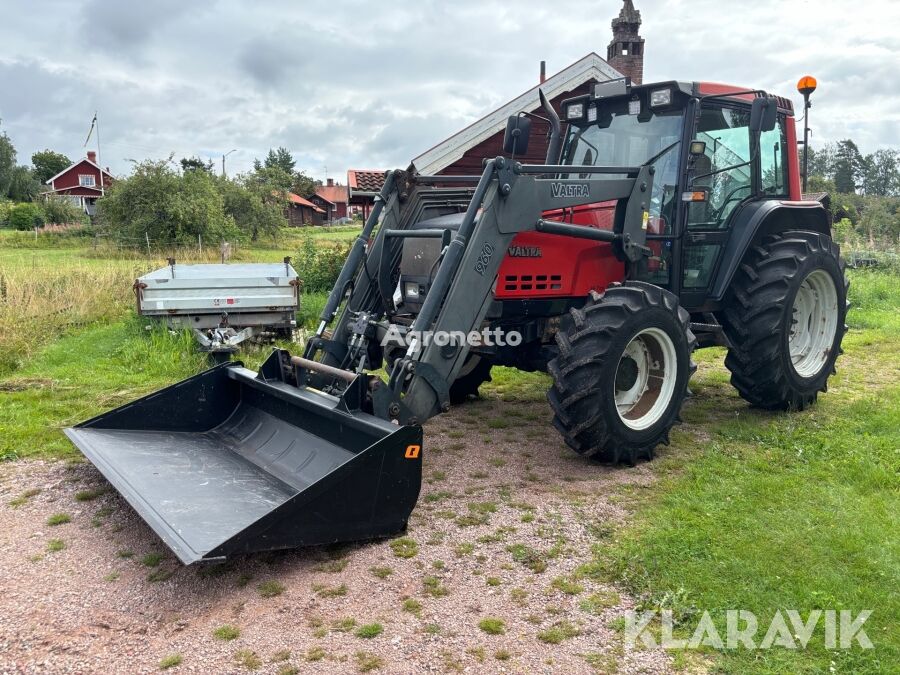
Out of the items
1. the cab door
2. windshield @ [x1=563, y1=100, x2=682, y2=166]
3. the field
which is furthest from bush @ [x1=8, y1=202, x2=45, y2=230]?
the cab door

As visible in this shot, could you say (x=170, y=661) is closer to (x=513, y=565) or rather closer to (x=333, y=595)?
(x=333, y=595)

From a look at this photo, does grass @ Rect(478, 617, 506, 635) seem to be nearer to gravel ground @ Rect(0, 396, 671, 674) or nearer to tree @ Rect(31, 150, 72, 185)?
gravel ground @ Rect(0, 396, 671, 674)

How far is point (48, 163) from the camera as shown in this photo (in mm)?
73312

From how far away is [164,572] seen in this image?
11.8 ft

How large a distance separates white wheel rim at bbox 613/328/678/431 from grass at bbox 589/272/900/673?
1.30ft

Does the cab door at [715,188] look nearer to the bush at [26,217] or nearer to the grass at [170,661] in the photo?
the grass at [170,661]

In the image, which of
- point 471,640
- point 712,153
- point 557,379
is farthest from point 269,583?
point 712,153

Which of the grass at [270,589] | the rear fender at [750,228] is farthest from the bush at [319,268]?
the grass at [270,589]

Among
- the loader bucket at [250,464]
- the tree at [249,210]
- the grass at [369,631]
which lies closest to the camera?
the grass at [369,631]

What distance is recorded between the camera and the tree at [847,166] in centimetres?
6247

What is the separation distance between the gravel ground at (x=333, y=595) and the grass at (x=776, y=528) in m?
0.28

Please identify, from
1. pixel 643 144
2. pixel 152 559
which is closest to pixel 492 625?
pixel 152 559

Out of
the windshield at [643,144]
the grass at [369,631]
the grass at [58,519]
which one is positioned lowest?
the grass at [369,631]

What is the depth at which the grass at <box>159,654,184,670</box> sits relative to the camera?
286 centimetres
